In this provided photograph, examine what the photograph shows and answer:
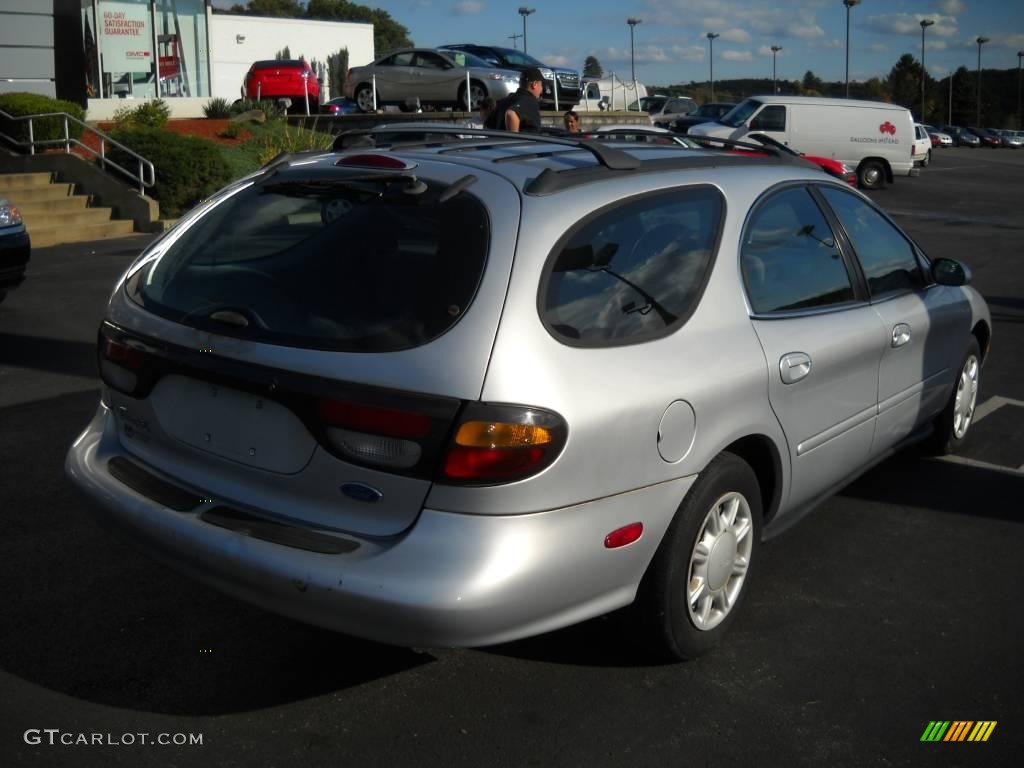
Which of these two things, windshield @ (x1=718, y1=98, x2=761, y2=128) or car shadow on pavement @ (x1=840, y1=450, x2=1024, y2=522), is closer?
car shadow on pavement @ (x1=840, y1=450, x2=1024, y2=522)

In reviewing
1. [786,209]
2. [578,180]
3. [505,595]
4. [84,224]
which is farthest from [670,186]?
[84,224]

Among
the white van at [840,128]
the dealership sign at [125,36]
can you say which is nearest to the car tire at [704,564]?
the white van at [840,128]

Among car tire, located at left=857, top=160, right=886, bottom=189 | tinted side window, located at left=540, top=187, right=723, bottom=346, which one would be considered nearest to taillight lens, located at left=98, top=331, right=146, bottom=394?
tinted side window, located at left=540, top=187, right=723, bottom=346

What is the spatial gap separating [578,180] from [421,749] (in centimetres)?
172

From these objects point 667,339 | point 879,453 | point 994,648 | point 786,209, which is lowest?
point 994,648

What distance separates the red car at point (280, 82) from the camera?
35750 millimetres

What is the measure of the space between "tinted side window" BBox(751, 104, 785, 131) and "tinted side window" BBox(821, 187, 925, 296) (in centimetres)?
2350

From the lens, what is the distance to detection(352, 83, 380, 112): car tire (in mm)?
27438

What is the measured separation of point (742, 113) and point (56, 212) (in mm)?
17898

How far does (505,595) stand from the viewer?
285 centimetres

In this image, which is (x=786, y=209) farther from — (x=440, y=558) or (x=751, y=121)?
(x=751, y=121)

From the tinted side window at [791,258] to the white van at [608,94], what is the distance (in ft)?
99.5

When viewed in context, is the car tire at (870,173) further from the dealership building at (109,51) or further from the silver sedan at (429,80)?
the dealership building at (109,51)

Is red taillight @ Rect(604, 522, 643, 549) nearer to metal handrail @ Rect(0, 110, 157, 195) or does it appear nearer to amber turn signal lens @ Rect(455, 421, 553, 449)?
amber turn signal lens @ Rect(455, 421, 553, 449)
